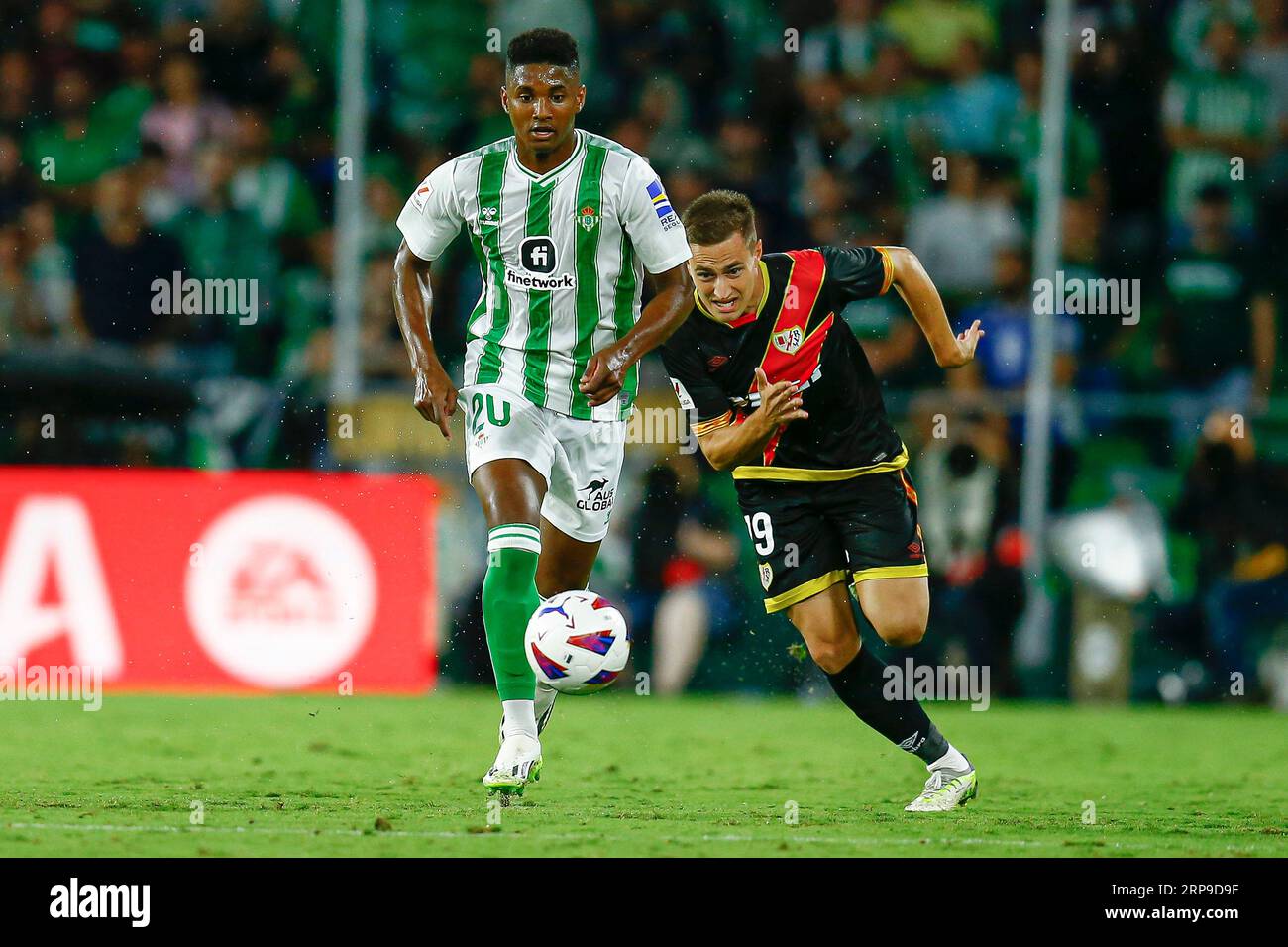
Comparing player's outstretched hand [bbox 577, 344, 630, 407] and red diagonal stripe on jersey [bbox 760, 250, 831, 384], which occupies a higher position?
red diagonal stripe on jersey [bbox 760, 250, 831, 384]

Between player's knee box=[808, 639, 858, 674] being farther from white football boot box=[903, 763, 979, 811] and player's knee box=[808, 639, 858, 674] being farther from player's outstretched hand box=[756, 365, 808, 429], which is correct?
player's outstretched hand box=[756, 365, 808, 429]

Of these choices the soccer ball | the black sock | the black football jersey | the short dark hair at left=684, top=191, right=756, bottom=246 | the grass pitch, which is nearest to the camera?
the grass pitch

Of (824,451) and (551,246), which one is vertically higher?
(551,246)

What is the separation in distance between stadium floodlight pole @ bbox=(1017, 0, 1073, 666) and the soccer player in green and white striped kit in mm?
4791

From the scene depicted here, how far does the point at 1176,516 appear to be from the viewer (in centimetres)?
1162

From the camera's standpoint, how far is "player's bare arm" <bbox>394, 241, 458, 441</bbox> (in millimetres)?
6656

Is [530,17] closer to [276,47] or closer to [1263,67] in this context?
[276,47]

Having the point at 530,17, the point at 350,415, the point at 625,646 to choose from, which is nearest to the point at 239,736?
the point at 350,415

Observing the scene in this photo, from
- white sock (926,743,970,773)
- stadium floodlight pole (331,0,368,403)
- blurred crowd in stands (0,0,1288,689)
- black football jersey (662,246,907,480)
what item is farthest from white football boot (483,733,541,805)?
stadium floodlight pole (331,0,368,403)

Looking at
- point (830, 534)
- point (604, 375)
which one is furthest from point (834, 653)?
point (604, 375)

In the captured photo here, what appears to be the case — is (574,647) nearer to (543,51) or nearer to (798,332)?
(798,332)

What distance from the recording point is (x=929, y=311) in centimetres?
729

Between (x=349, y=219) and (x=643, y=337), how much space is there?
514 centimetres

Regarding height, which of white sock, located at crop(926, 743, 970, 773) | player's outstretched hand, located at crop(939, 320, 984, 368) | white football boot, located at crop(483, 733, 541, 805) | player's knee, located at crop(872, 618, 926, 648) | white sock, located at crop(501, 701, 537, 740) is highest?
player's outstretched hand, located at crop(939, 320, 984, 368)
